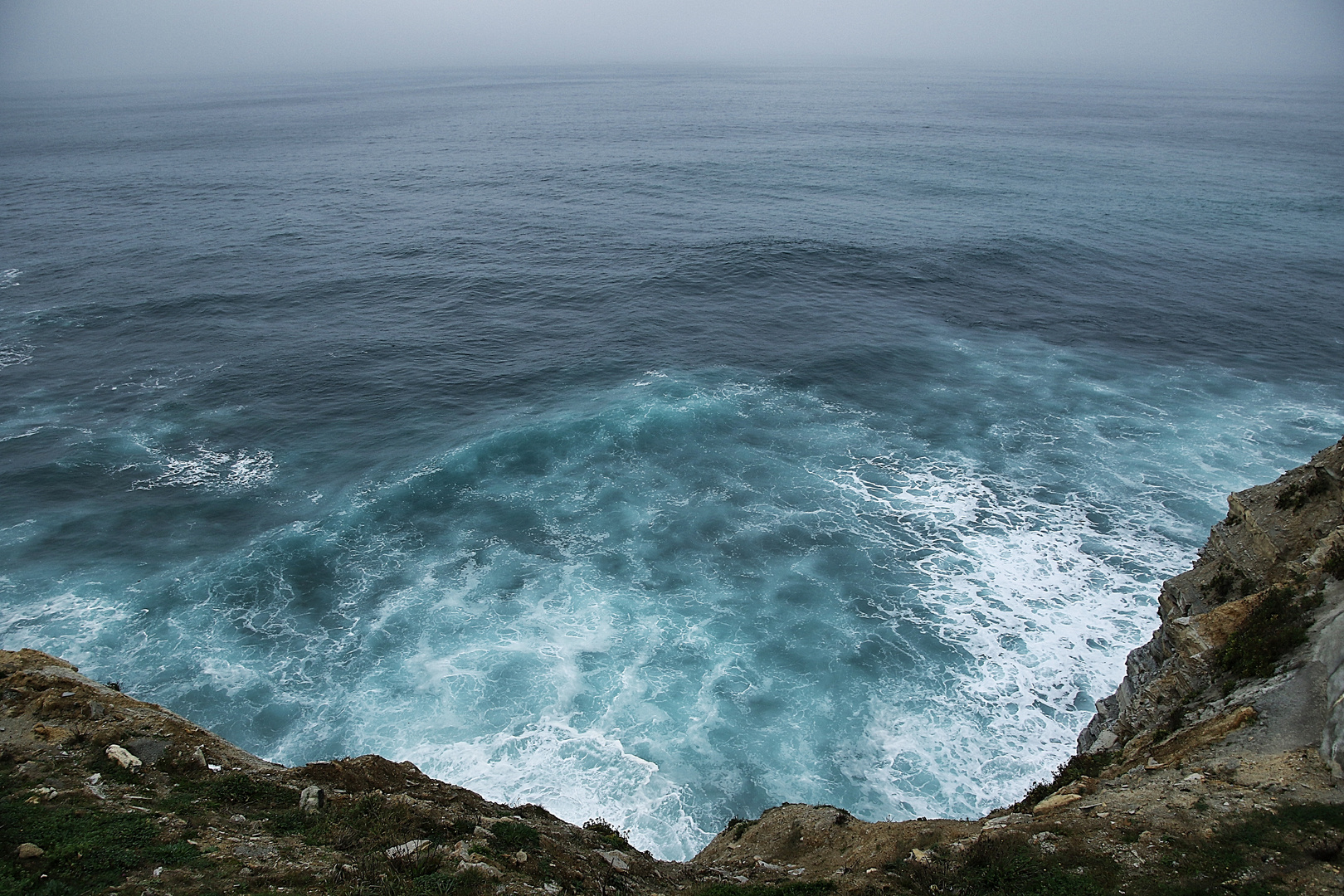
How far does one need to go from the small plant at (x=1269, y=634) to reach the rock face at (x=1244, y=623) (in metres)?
0.26

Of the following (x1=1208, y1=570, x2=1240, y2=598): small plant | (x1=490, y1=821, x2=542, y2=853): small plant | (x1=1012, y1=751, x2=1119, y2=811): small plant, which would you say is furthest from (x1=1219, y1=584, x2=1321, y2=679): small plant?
(x1=490, y1=821, x2=542, y2=853): small plant

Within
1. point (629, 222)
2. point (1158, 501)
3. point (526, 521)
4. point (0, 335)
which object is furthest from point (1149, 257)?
point (0, 335)

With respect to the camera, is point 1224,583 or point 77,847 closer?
point 77,847

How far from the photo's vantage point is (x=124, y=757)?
1973 cm

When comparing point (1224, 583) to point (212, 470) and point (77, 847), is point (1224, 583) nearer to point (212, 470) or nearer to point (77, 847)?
point (77, 847)

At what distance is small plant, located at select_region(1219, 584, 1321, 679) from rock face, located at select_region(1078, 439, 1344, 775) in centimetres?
26

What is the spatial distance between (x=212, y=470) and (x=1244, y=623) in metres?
60.1

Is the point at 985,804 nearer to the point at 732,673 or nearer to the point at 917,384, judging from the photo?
the point at 732,673

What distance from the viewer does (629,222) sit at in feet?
354

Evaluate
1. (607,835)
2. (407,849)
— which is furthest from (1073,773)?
(407,849)

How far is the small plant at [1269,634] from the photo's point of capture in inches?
860

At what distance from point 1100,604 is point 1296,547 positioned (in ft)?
59.6

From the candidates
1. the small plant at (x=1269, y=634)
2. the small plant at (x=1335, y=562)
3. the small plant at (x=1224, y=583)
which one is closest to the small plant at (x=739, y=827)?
the small plant at (x=1269, y=634)

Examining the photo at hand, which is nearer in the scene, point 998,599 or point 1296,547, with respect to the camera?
point 1296,547
